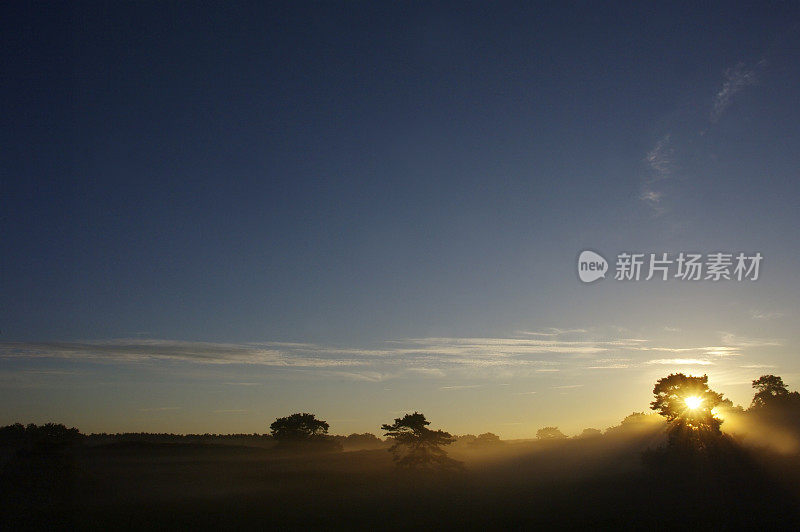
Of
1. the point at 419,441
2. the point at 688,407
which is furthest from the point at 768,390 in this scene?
the point at 419,441

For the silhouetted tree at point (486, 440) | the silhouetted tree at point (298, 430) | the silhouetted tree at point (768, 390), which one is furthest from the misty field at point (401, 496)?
the silhouetted tree at point (486, 440)

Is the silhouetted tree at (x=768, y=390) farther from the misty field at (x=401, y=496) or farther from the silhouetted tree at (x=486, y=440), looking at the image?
the silhouetted tree at (x=486, y=440)

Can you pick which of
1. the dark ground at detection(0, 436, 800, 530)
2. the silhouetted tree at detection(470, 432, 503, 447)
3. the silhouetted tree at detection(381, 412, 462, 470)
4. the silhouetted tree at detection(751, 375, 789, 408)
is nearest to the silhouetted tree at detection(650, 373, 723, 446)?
the dark ground at detection(0, 436, 800, 530)

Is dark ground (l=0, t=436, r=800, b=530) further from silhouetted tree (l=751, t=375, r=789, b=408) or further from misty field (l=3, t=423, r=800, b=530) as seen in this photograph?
silhouetted tree (l=751, t=375, r=789, b=408)

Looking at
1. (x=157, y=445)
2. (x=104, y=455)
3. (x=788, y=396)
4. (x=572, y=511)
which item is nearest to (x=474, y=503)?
(x=572, y=511)

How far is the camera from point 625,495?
47.5m

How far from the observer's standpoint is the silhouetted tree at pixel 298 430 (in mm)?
95812

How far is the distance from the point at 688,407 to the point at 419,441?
35.3 meters

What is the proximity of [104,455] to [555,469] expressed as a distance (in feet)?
273

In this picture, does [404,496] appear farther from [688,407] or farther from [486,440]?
[486,440]

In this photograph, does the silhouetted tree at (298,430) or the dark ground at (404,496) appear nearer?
the dark ground at (404,496)

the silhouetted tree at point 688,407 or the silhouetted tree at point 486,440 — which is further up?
the silhouetted tree at point 688,407

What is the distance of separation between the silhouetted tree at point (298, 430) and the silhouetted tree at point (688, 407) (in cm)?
6490

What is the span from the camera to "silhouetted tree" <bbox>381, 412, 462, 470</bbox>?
62.8 metres
